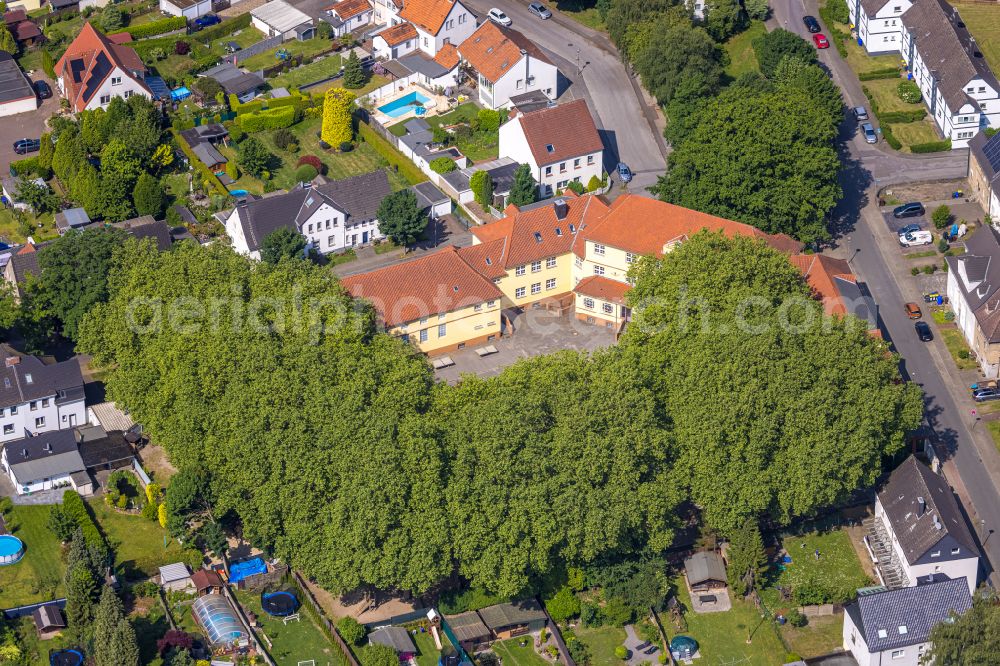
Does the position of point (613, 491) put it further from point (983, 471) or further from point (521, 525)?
point (983, 471)

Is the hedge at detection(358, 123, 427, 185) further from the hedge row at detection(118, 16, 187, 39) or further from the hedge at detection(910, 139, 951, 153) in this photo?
the hedge at detection(910, 139, 951, 153)

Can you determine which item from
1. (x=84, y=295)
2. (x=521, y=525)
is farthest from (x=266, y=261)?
(x=521, y=525)

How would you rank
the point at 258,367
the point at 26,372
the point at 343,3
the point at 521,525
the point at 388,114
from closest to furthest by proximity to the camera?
Result: the point at 521,525 < the point at 258,367 < the point at 26,372 < the point at 388,114 < the point at 343,3

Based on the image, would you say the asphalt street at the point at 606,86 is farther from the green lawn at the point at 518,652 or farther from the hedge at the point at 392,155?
the green lawn at the point at 518,652

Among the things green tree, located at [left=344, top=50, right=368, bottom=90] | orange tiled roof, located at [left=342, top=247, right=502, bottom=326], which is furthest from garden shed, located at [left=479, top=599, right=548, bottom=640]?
green tree, located at [left=344, top=50, right=368, bottom=90]

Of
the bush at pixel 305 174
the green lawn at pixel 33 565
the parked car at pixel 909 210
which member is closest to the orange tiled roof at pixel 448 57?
the bush at pixel 305 174

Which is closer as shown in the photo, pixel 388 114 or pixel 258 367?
pixel 258 367
